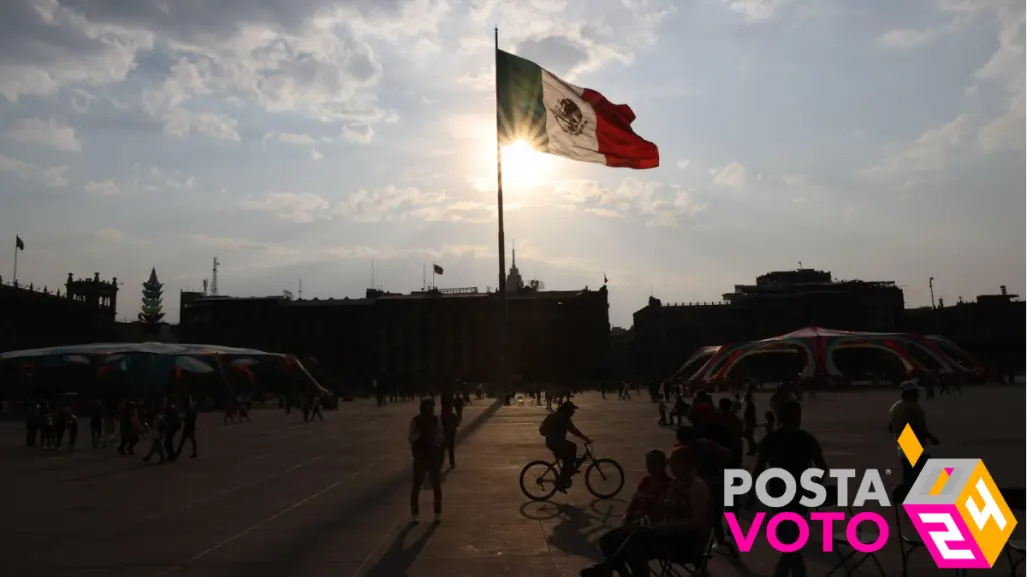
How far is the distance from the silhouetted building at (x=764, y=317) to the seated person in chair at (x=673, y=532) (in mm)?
121929

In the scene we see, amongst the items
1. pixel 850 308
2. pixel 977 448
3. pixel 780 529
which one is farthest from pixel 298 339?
pixel 780 529

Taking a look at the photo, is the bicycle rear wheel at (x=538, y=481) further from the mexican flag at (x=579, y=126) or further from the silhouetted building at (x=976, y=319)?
the silhouetted building at (x=976, y=319)

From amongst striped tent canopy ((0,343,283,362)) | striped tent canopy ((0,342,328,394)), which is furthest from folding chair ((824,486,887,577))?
striped tent canopy ((0,343,283,362))

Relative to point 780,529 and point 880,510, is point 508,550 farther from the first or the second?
point 880,510

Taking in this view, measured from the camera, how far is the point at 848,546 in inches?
342

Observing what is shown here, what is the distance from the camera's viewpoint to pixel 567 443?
1355 cm

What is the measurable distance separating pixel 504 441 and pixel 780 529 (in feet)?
57.4

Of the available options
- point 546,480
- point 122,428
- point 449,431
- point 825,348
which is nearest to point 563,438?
point 546,480

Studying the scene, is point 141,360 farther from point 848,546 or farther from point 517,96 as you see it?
point 848,546

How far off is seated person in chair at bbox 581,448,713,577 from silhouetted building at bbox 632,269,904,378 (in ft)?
400

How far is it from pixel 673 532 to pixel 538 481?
6569 millimetres

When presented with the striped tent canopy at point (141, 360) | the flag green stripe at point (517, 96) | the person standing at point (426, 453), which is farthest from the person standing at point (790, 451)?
the striped tent canopy at point (141, 360)

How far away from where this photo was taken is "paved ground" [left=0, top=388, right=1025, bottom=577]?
29.4ft

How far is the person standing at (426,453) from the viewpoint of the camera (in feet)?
38.5
